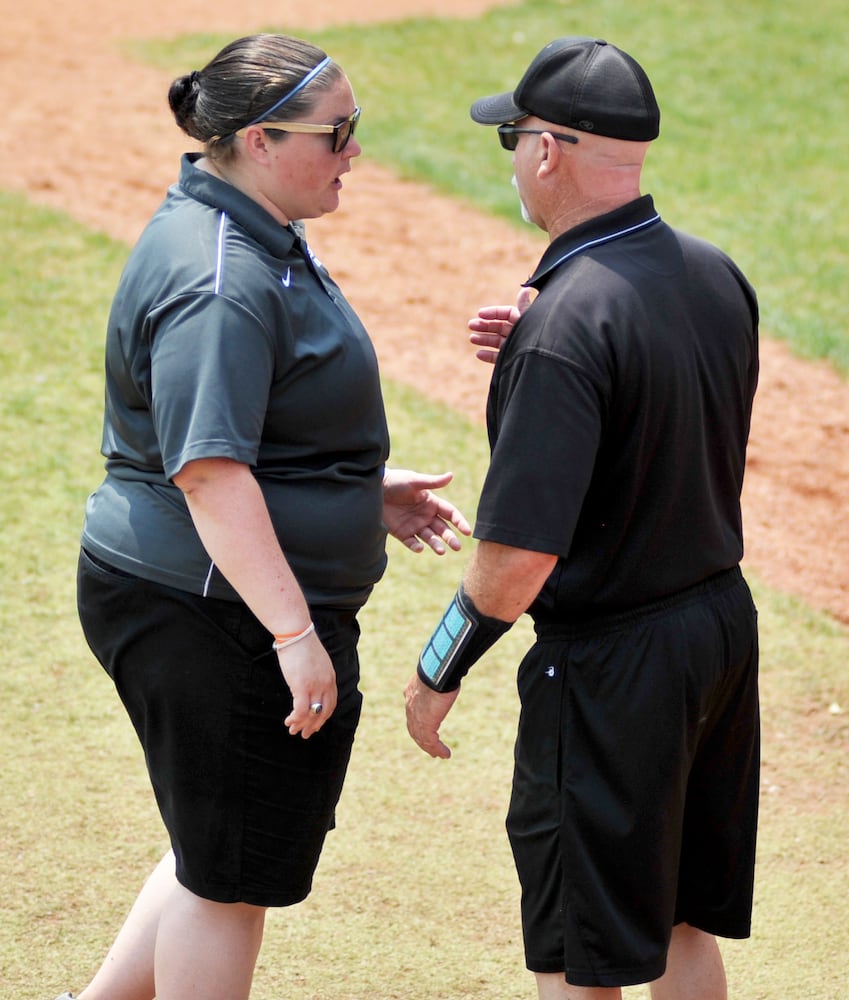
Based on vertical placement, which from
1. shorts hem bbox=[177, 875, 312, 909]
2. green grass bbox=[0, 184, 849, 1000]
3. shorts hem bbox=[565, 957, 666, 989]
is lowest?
green grass bbox=[0, 184, 849, 1000]

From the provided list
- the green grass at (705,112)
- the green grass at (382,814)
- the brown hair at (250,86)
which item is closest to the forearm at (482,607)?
the brown hair at (250,86)

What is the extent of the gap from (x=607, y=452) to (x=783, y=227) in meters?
7.32

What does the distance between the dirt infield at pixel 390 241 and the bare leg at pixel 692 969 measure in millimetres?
2695

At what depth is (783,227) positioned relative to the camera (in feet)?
30.3

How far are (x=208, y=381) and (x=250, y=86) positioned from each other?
591mm

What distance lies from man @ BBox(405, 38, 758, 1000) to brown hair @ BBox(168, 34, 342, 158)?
1.24 ft

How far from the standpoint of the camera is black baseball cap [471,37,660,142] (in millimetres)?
2453

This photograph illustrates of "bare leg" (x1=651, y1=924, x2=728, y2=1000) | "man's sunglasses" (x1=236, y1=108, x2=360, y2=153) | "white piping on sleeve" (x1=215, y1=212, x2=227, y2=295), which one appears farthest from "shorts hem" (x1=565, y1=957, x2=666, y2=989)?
"man's sunglasses" (x1=236, y1=108, x2=360, y2=153)

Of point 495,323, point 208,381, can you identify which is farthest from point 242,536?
point 495,323

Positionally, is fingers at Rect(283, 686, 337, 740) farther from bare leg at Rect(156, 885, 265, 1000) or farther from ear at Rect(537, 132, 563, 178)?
ear at Rect(537, 132, 563, 178)

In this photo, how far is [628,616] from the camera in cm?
254

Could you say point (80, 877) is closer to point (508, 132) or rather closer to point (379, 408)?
point (379, 408)

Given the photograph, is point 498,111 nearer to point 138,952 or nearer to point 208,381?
point 208,381

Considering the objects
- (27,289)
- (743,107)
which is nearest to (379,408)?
(27,289)
